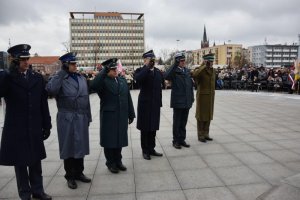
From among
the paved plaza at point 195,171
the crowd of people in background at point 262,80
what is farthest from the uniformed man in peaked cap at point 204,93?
the crowd of people in background at point 262,80

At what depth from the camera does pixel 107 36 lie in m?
125

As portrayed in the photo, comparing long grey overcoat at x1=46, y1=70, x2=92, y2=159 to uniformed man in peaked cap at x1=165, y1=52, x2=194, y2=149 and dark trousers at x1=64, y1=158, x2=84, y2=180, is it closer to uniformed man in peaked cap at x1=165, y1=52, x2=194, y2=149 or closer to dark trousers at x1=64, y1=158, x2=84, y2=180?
dark trousers at x1=64, y1=158, x2=84, y2=180

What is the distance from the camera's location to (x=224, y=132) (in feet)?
26.1

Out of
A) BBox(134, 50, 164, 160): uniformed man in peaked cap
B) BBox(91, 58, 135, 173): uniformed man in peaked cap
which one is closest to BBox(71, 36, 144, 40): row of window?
BBox(134, 50, 164, 160): uniformed man in peaked cap

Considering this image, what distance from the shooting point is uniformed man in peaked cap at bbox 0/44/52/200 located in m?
3.70

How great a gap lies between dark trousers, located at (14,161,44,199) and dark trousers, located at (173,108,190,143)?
10.5 ft

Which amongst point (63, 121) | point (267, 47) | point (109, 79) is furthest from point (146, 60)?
point (267, 47)

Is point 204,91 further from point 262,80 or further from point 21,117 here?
point 262,80

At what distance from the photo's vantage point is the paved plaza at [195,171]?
13.6ft

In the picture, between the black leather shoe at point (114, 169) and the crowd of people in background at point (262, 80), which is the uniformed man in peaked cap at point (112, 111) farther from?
the crowd of people in background at point (262, 80)

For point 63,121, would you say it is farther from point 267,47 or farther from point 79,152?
point 267,47

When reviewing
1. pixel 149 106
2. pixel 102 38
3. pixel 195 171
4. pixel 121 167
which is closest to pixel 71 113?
pixel 121 167

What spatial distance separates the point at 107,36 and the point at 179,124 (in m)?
123

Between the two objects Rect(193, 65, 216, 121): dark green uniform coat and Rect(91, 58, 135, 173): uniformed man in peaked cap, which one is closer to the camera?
Rect(91, 58, 135, 173): uniformed man in peaked cap
